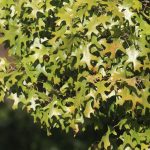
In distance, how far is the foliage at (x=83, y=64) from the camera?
13.6 ft

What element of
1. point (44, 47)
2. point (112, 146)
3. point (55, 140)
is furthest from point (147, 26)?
point (55, 140)

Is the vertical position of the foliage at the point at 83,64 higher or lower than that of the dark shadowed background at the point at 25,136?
higher

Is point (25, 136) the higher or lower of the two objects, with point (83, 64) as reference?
lower

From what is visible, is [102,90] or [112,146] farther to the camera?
[112,146]

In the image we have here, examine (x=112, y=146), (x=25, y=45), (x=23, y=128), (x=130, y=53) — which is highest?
(x=130, y=53)

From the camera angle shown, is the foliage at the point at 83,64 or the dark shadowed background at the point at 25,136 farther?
the dark shadowed background at the point at 25,136

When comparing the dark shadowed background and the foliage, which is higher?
the foliage

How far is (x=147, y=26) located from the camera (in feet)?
13.7

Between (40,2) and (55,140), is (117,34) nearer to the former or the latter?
(40,2)

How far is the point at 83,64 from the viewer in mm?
4277

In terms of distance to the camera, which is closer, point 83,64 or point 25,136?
point 83,64

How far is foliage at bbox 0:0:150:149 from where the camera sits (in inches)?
163

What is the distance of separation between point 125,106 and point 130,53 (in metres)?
0.54

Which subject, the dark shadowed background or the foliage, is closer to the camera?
the foliage
